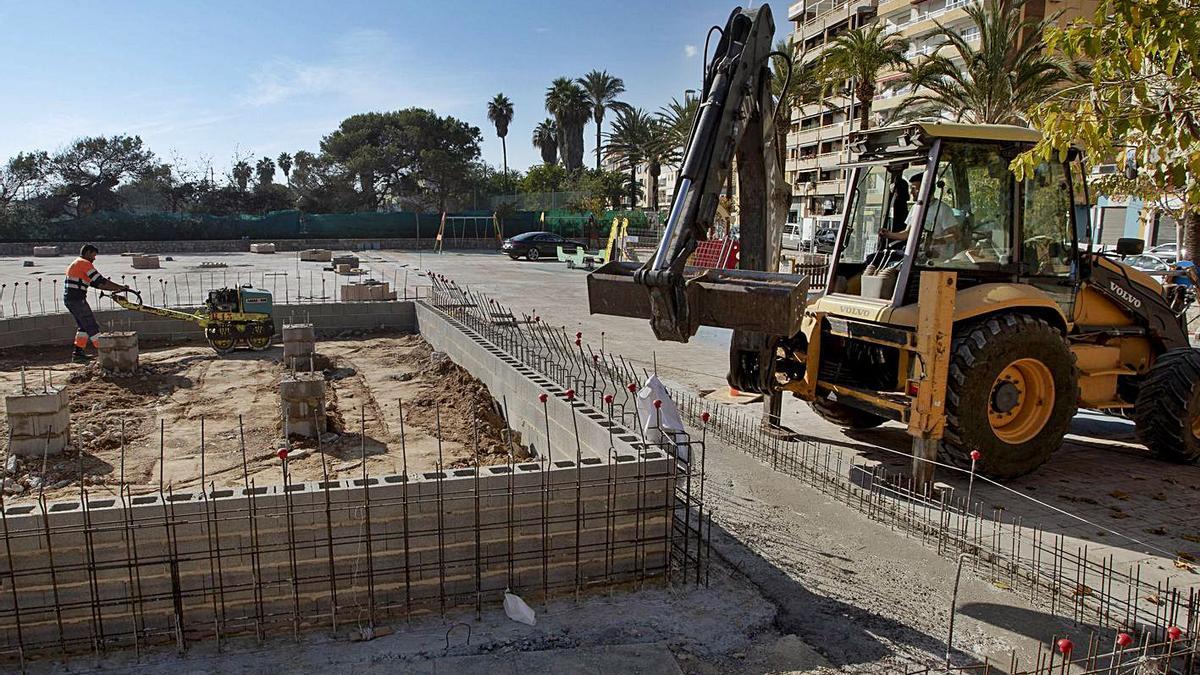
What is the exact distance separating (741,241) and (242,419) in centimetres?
629

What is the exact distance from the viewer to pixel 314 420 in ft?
29.8

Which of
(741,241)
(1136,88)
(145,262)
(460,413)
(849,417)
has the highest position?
(1136,88)

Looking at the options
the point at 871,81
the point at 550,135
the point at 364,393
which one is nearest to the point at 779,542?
the point at 364,393

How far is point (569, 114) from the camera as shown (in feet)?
226

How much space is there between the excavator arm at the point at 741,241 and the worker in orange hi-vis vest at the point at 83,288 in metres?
9.60

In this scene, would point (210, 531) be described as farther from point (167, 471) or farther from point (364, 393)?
point (364, 393)

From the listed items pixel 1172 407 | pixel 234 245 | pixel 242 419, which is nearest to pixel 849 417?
pixel 1172 407

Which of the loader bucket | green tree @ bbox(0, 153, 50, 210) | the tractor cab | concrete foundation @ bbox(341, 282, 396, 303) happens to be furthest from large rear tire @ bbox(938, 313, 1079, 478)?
green tree @ bbox(0, 153, 50, 210)

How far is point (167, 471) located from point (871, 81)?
21.5 m

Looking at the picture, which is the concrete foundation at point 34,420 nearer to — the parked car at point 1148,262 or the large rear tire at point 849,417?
the large rear tire at point 849,417

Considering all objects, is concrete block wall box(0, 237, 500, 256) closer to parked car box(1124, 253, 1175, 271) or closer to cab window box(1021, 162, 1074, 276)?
parked car box(1124, 253, 1175, 271)

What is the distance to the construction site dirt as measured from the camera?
7.98 meters

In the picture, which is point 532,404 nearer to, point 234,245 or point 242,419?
point 242,419

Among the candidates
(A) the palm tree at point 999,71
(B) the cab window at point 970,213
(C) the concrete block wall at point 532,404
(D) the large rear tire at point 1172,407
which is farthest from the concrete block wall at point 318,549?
(A) the palm tree at point 999,71
